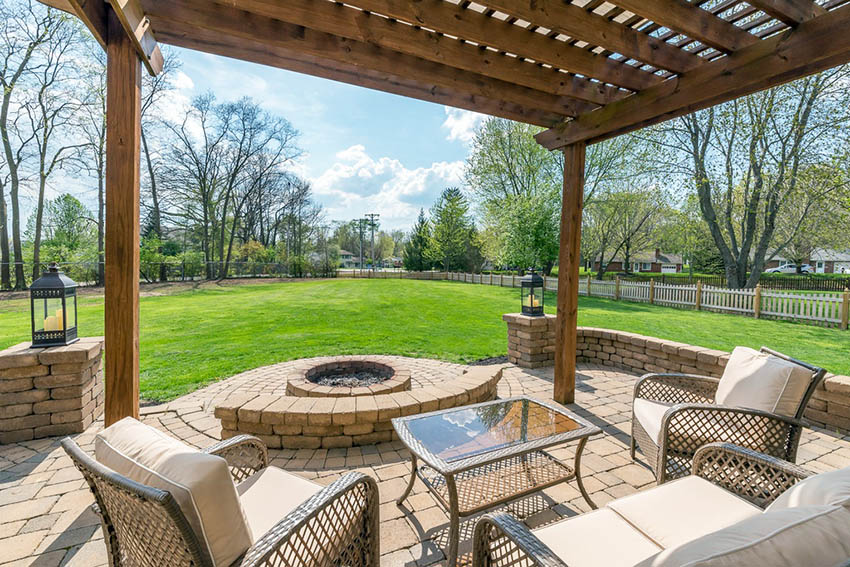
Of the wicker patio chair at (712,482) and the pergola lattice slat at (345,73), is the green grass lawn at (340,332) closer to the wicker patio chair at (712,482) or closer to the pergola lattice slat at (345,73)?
the pergola lattice slat at (345,73)

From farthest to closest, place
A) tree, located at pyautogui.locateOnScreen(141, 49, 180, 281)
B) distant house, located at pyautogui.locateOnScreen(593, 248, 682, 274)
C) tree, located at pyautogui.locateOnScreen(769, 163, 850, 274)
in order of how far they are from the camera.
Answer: distant house, located at pyautogui.locateOnScreen(593, 248, 682, 274)
tree, located at pyautogui.locateOnScreen(141, 49, 180, 281)
tree, located at pyautogui.locateOnScreen(769, 163, 850, 274)

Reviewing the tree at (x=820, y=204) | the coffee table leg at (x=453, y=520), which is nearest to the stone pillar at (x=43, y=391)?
the coffee table leg at (x=453, y=520)

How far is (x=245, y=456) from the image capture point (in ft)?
6.33

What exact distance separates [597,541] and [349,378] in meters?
3.03

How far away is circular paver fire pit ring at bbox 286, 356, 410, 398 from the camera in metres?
3.40

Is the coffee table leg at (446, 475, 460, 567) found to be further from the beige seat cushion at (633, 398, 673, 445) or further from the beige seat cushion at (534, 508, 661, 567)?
the beige seat cushion at (633, 398, 673, 445)

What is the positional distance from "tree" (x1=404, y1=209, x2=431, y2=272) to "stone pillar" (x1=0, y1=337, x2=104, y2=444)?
27343mm

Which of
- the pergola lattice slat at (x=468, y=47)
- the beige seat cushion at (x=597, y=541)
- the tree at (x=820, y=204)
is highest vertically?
the tree at (x=820, y=204)

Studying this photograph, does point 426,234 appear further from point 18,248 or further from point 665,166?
point 18,248

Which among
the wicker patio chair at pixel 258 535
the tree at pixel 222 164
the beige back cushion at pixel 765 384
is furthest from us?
the tree at pixel 222 164

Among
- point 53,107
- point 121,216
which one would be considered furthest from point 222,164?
point 121,216

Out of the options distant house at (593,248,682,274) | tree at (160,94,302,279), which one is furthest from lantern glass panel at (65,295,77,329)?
distant house at (593,248,682,274)

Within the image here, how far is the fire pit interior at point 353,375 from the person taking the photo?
3844mm

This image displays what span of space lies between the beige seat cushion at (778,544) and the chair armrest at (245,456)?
170cm
